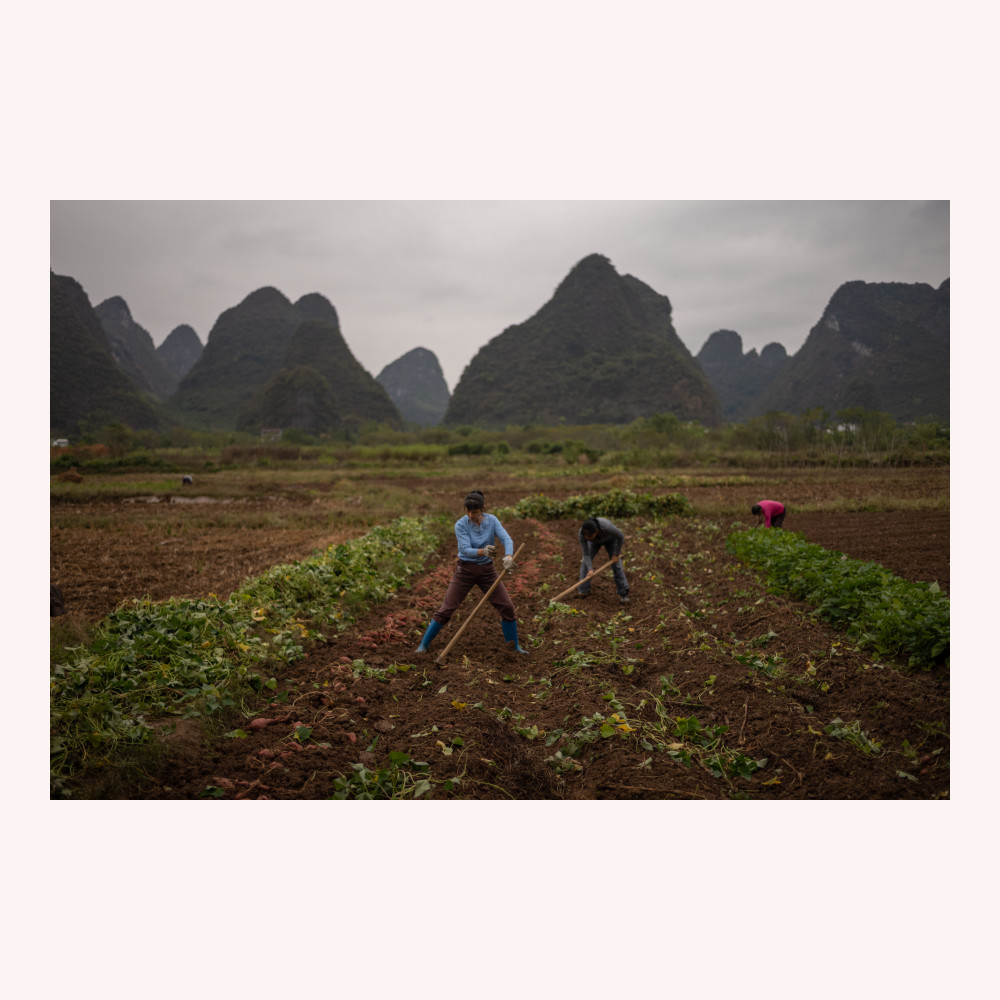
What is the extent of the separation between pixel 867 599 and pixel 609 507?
30.2 ft

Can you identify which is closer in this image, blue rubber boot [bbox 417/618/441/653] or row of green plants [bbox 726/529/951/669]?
row of green plants [bbox 726/529/951/669]

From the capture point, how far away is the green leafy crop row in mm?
14477

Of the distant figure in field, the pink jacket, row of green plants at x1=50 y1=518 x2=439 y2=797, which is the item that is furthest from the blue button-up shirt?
the pink jacket

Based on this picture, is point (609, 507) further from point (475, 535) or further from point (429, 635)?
point (429, 635)

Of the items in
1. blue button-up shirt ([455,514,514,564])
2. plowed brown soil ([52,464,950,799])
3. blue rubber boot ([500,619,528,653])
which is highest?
blue button-up shirt ([455,514,514,564])

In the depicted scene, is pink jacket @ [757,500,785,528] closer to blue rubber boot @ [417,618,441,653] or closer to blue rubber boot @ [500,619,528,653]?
blue rubber boot @ [500,619,528,653]

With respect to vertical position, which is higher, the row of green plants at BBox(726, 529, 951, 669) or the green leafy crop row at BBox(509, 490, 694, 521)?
the green leafy crop row at BBox(509, 490, 694, 521)

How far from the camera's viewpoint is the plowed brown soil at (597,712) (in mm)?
3170

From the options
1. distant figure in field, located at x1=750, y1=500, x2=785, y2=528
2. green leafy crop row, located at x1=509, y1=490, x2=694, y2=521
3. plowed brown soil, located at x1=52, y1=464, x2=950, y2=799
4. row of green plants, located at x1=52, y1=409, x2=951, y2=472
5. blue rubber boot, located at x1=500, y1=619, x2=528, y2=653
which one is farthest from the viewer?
row of green plants, located at x1=52, y1=409, x2=951, y2=472

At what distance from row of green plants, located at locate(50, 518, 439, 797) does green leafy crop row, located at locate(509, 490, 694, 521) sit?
7788 millimetres

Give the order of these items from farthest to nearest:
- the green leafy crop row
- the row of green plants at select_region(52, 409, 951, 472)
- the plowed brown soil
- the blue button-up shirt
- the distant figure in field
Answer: the row of green plants at select_region(52, 409, 951, 472)
the green leafy crop row
the distant figure in field
the blue button-up shirt
the plowed brown soil

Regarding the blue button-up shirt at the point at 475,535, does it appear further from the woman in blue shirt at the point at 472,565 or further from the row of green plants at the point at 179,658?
the row of green plants at the point at 179,658

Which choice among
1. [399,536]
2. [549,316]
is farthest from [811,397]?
[549,316]

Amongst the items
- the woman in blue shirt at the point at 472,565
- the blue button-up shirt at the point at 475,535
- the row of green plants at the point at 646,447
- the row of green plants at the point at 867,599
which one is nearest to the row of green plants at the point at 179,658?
the woman in blue shirt at the point at 472,565
